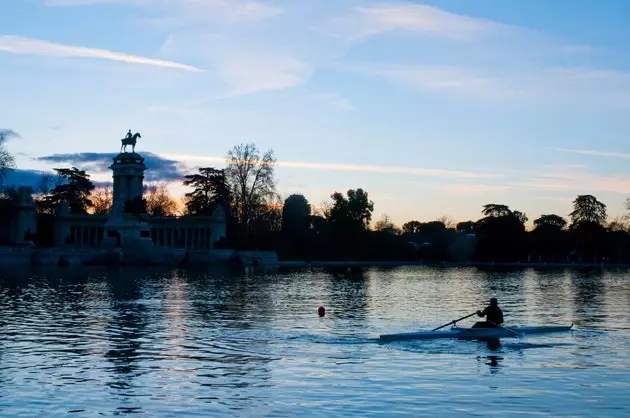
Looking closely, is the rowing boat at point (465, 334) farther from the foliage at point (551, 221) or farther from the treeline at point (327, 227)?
the foliage at point (551, 221)

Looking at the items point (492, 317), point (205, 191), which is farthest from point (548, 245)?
point (492, 317)

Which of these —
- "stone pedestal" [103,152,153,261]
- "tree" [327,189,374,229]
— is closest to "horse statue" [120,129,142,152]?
"stone pedestal" [103,152,153,261]

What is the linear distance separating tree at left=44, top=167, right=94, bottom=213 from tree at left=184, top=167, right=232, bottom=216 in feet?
52.4

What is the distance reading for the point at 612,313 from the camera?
39.1 m

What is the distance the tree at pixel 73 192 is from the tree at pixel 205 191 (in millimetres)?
15978

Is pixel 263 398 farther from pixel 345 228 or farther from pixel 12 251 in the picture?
pixel 345 228

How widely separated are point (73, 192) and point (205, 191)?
67.9ft

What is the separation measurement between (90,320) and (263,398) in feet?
56.2

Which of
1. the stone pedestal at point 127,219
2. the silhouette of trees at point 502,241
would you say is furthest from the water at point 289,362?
the silhouette of trees at point 502,241

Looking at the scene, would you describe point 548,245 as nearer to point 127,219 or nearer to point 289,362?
point 127,219

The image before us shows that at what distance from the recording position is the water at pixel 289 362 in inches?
670

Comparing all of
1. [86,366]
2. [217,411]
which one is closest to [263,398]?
[217,411]

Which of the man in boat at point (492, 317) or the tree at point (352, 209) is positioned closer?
the man in boat at point (492, 317)

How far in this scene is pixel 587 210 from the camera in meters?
164
